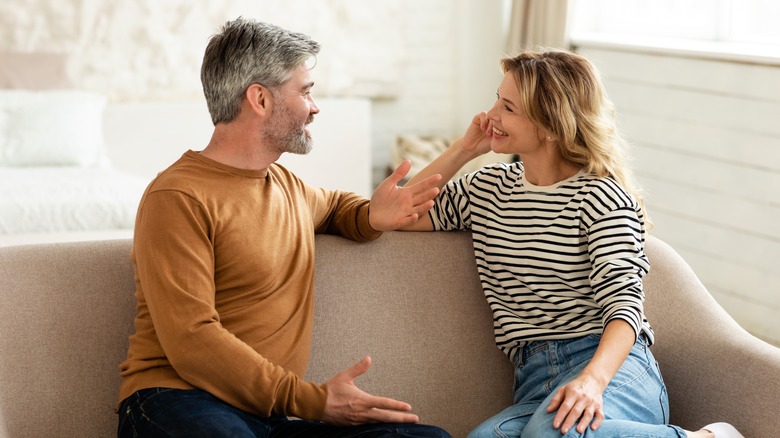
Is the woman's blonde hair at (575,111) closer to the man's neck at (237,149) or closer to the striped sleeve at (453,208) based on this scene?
the striped sleeve at (453,208)

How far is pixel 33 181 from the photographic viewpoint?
3787 mm

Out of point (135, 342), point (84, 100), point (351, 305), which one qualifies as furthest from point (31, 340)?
point (84, 100)

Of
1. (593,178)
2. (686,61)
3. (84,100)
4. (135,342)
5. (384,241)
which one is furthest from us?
(84,100)

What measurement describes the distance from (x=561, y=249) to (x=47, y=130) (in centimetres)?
298

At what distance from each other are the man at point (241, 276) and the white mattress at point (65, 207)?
1.69 m

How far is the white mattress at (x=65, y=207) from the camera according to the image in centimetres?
345

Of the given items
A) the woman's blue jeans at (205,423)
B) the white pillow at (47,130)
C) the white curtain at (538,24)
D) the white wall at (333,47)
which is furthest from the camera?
the white wall at (333,47)

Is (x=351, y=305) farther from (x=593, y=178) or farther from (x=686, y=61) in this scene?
(x=686, y=61)

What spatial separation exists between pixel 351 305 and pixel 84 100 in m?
2.88

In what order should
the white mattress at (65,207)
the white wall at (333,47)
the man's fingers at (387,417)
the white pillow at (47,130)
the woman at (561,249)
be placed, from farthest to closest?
the white wall at (333,47) < the white pillow at (47,130) < the white mattress at (65,207) < the woman at (561,249) < the man's fingers at (387,417)

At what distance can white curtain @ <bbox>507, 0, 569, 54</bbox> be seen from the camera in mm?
4672

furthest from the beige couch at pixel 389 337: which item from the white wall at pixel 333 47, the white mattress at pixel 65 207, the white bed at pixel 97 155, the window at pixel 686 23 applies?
the white wall at pixel 333 47

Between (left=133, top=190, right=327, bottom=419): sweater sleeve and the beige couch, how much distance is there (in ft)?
0.86

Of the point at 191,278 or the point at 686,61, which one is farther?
the point at 686,61
